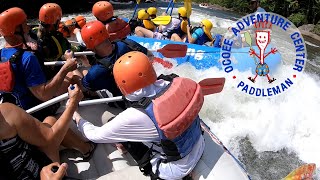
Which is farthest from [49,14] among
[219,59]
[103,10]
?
[219,59]

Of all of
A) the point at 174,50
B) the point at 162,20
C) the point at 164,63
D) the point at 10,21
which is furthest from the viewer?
the point at 162,20

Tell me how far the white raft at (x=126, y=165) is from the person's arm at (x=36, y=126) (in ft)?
1.31

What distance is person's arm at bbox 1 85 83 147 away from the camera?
1858 millimetres

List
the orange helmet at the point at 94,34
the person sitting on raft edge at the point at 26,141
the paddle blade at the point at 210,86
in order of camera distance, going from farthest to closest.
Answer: the paddle blade at the point at 210,86 < the orange helmet at the point at 94,34 < the person sitting on raft edge at the point at 26,141

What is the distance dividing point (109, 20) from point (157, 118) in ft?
9.31

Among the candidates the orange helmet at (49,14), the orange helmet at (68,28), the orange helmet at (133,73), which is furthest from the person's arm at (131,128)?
the orange helmet at (68,28)

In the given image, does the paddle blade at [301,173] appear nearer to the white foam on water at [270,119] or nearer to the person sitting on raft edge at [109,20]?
the white foam on water at [270,119]

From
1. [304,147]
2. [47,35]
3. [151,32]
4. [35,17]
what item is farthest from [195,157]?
[35,17]

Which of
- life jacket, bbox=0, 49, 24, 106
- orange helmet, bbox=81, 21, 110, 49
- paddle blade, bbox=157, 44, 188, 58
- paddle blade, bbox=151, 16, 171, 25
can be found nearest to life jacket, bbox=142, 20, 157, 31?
paddle blade, bbox=151, 16, 171, 25

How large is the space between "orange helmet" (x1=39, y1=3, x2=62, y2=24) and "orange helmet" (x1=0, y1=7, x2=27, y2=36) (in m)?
0.60

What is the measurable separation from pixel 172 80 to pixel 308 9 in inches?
556

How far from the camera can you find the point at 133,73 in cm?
190

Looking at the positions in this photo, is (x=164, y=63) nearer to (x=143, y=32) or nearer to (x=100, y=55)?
(x=143, y=32)

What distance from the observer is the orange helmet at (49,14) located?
3.31 meters
